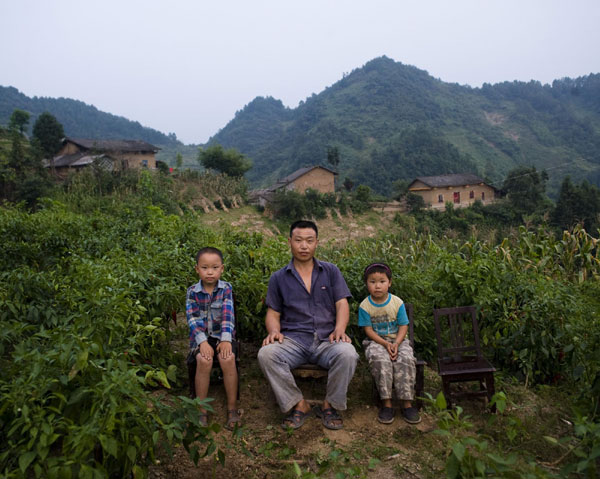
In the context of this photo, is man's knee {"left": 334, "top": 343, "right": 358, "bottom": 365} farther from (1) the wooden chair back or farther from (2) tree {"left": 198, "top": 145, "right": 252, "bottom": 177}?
(2) tree {"left": 198, "top": 145, "right": 252, "bottom": 177}

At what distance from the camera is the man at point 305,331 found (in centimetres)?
287

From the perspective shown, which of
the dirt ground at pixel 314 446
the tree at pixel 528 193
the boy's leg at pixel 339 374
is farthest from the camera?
the tree at pixel 528 193

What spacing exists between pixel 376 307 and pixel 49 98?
3396 inches

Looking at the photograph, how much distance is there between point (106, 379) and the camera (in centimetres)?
179

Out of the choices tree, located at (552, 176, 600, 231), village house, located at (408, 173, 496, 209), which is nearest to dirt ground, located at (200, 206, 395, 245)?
village house, located at (408, 173, 496, 209)

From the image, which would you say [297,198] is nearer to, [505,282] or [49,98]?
[505,282]

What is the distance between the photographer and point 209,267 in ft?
10.4

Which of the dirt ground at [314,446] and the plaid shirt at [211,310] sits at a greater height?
the plaid shirt at [211,310]

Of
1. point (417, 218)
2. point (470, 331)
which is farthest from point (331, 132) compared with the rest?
point (470, 331)

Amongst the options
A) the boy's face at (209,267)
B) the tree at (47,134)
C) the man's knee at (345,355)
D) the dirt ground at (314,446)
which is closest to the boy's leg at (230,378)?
the dirt ground at (314,446)

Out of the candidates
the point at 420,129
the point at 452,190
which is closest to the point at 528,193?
the point at 452,190

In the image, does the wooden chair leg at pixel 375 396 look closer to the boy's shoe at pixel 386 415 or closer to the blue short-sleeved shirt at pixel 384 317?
the boy's shoe at pixel 386 415

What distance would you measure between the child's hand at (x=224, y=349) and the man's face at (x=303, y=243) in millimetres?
832

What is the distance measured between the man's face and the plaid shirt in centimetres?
58
